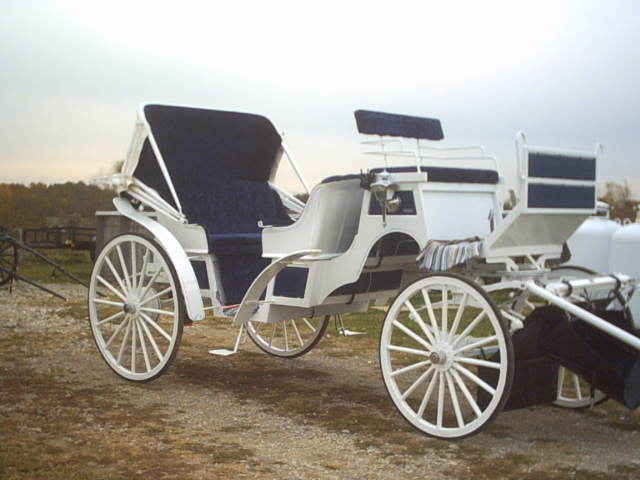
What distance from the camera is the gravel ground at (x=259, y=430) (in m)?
4.02

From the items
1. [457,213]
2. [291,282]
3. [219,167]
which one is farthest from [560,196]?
[219,167]

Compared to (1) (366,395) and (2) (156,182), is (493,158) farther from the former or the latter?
(2) (156,182)

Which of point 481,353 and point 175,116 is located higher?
point 175,116

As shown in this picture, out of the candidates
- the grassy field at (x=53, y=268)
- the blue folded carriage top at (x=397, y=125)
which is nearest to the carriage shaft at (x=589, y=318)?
the blue folded carriage top at (x=397, y=125)

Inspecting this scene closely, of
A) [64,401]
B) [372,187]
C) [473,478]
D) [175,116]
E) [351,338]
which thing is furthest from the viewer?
[351,338]

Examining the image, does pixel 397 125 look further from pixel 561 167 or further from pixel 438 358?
pixel 438 358

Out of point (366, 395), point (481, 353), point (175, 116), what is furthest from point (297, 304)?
point (175, 116)

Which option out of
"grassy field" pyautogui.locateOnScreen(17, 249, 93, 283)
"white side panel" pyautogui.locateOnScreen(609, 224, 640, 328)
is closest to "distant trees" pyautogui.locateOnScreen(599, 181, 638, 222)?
"white side panel" pyautogui.locateOnScreen(609, 224, 640, 328)

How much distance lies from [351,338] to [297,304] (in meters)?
2.79

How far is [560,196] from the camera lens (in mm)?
4594

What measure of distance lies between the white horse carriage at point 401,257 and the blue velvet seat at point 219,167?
0.01 m

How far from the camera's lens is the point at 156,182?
6.23 m

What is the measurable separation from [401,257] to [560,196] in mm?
1171

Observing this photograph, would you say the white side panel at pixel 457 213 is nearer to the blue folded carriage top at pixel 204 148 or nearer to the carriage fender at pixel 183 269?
the carriage fender at pixel 183 269
